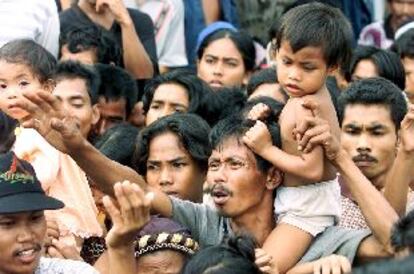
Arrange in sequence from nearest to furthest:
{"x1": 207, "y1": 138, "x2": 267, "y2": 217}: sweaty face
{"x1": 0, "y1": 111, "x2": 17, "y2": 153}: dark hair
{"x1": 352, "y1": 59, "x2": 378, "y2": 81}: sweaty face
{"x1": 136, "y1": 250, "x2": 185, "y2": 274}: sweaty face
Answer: {"x1": 207, "y1": 138, "x2": 267, "y2": 217}: sweaty face < {"x1": 136, "y1": 250, "x2": 185, "y2": 274}: sweaty face < {"x1": 0, "y1": 111, "x2": 17, "y2": 153}: dark hair < {"x1": 352, "y1": 59, "x2": 378, "y2": 81}: sweaty face

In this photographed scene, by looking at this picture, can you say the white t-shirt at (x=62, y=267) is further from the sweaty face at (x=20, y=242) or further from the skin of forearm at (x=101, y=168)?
the skin of forearm at (x=101, y=168)

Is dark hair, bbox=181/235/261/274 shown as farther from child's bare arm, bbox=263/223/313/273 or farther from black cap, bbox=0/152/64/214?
black cap, bbox=0/152/64/214

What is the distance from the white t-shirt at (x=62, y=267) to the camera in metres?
5.97

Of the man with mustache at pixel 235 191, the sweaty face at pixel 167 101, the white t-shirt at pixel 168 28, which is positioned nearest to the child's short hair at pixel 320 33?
the man with mustache at pixel 235 191

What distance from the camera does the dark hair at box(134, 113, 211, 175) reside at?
23.1ft

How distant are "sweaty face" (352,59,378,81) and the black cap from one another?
3.44 meters

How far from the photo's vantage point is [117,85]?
873cm

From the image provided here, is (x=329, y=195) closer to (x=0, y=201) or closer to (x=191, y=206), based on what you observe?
(x=191, y=206)

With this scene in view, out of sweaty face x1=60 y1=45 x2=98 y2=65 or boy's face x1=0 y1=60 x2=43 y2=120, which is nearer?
boy's face x1=0 y1=60 x2=43 y2=120

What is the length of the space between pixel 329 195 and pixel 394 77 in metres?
2.76

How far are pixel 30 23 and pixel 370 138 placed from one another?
9.66 ft

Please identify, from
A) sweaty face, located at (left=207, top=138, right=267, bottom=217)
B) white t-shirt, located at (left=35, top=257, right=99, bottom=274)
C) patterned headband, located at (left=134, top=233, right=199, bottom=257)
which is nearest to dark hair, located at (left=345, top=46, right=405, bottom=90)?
sweaty face, located at (left=207, top=138, right=267, bottom=217)

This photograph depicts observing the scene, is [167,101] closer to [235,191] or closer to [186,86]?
[186,86]

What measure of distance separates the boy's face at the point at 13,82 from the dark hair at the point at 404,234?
3.04 metres
